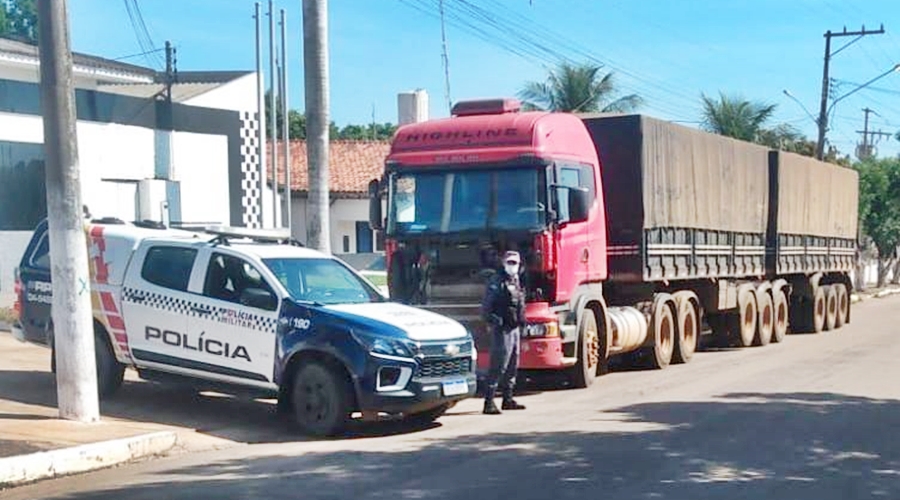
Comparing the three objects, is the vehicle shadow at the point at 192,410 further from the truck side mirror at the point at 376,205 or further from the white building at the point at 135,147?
the white building at the point at 135,147

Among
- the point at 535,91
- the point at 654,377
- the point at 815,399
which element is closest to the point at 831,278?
the point at 535,91

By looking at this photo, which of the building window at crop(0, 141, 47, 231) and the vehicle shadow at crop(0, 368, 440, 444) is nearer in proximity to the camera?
the vehicle shadow at crop(0, 368, 440, 444)

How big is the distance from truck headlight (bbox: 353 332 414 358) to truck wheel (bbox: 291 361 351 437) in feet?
1.57

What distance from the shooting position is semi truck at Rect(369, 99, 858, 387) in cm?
1544

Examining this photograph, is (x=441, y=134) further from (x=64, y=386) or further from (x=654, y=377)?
(x=64, y=386)

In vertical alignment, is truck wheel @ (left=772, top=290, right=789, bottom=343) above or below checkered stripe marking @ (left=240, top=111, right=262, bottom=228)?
below

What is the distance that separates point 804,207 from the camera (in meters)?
28.2

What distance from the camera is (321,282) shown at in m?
13.3

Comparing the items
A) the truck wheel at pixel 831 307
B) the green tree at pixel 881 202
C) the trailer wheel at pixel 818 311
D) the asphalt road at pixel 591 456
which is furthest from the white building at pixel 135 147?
the green tree at pixel 881 202

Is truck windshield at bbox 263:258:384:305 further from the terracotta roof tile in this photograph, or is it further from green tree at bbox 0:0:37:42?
green tree at bbox 0:0:37:42

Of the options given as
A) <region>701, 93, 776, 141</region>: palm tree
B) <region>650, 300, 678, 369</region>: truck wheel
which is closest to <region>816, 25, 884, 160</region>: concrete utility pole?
<region>701, 93, 776, 141</region>: palm tree

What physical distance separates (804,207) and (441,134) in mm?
14629

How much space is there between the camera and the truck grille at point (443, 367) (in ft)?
40.0

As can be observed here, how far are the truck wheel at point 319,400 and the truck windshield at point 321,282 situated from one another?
80 cm
